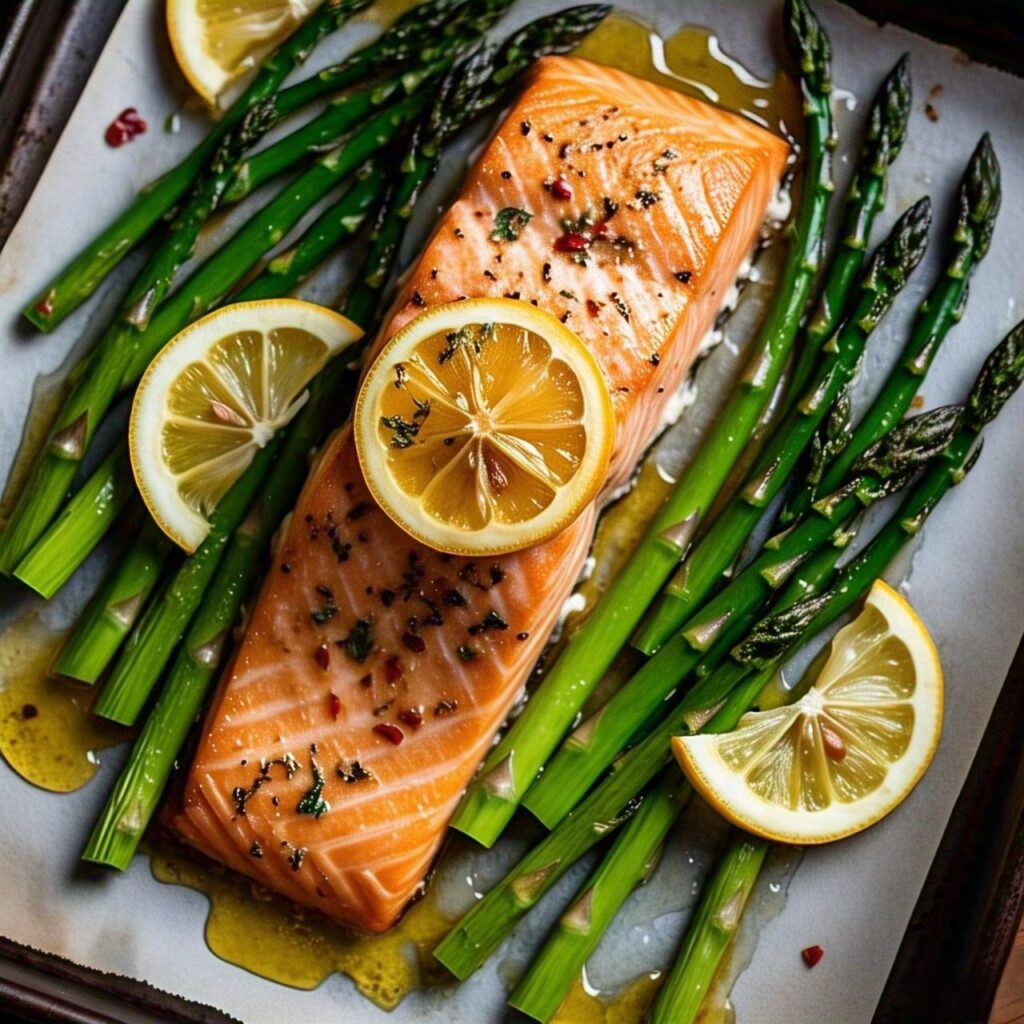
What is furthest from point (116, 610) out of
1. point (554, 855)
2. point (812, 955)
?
point (812, 955)

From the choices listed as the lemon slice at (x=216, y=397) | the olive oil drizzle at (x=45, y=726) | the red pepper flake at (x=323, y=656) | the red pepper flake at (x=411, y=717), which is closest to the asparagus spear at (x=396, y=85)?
the lemon slice at (x=216, y=397)

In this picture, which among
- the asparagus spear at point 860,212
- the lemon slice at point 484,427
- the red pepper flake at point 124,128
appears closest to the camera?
the lemon slice at point 484,427

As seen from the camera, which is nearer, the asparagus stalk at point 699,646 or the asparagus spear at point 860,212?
the asparagus stalk at point 699,646

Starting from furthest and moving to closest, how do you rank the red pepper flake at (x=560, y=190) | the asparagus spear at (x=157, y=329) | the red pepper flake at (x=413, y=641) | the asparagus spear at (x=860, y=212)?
1. the asparagus spear at (x=860, y=212)
2. the asparagus spear at (x=157, y=329)
3. the red pepper flake at (x=560, y=190)
4. the red pepper flake at (x=413, y=641)

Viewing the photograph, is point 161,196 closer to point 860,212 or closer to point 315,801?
point 315,801

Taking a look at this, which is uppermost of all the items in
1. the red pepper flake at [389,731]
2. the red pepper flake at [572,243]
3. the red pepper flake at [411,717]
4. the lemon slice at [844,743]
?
the red pepper flake at [572,243]

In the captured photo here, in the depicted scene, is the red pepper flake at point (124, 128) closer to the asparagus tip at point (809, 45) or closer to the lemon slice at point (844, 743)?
the asparagus tip at point (809, 45)
